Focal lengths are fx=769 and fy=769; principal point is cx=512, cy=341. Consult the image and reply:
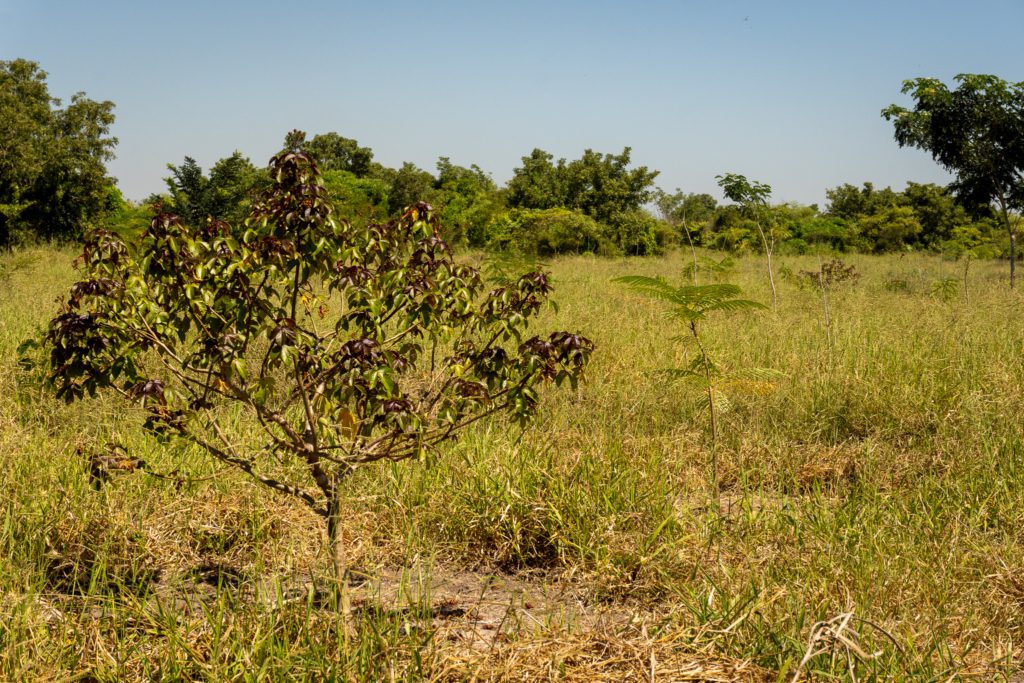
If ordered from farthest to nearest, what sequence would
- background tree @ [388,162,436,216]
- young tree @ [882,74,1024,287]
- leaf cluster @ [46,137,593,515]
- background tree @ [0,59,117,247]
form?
background tree @ [388,162,436,216] → background tree @ [0,59,117,247] → young tree @ [882,74,1024,287] → leaf cluster @ [46,137,593,515]

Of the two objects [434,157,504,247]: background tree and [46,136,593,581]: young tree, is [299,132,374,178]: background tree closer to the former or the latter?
[434,157,504,247]: background tree

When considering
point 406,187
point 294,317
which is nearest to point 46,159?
point 406,187

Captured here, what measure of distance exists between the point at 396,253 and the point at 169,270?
2.72 feet

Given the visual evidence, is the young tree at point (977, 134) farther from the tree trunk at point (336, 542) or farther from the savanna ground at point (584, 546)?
the tree trunk at point (336, 542)

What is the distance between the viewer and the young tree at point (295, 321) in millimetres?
2543

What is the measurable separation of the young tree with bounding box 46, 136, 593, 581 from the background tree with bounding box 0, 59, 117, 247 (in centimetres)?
A: 2053

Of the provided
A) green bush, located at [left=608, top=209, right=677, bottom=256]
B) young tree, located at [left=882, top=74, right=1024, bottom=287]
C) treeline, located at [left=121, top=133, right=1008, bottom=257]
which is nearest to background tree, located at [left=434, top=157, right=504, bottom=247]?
treeline, located at [left=121, top=133, right=1008, bottom=257]

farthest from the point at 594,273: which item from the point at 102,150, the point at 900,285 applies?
the point at 102,150

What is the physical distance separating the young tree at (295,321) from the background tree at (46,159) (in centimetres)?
2053

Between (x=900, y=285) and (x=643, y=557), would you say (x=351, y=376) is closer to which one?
(x=643, y=557)

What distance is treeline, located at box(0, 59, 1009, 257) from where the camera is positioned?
62.7ft

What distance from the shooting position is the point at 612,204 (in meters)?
23.7

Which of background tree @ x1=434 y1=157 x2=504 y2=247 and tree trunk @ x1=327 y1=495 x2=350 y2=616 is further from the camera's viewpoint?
background tree @ x1=434 y1=157 x2=504 y2=247

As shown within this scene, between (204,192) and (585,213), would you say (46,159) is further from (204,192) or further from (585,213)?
(585,213)
